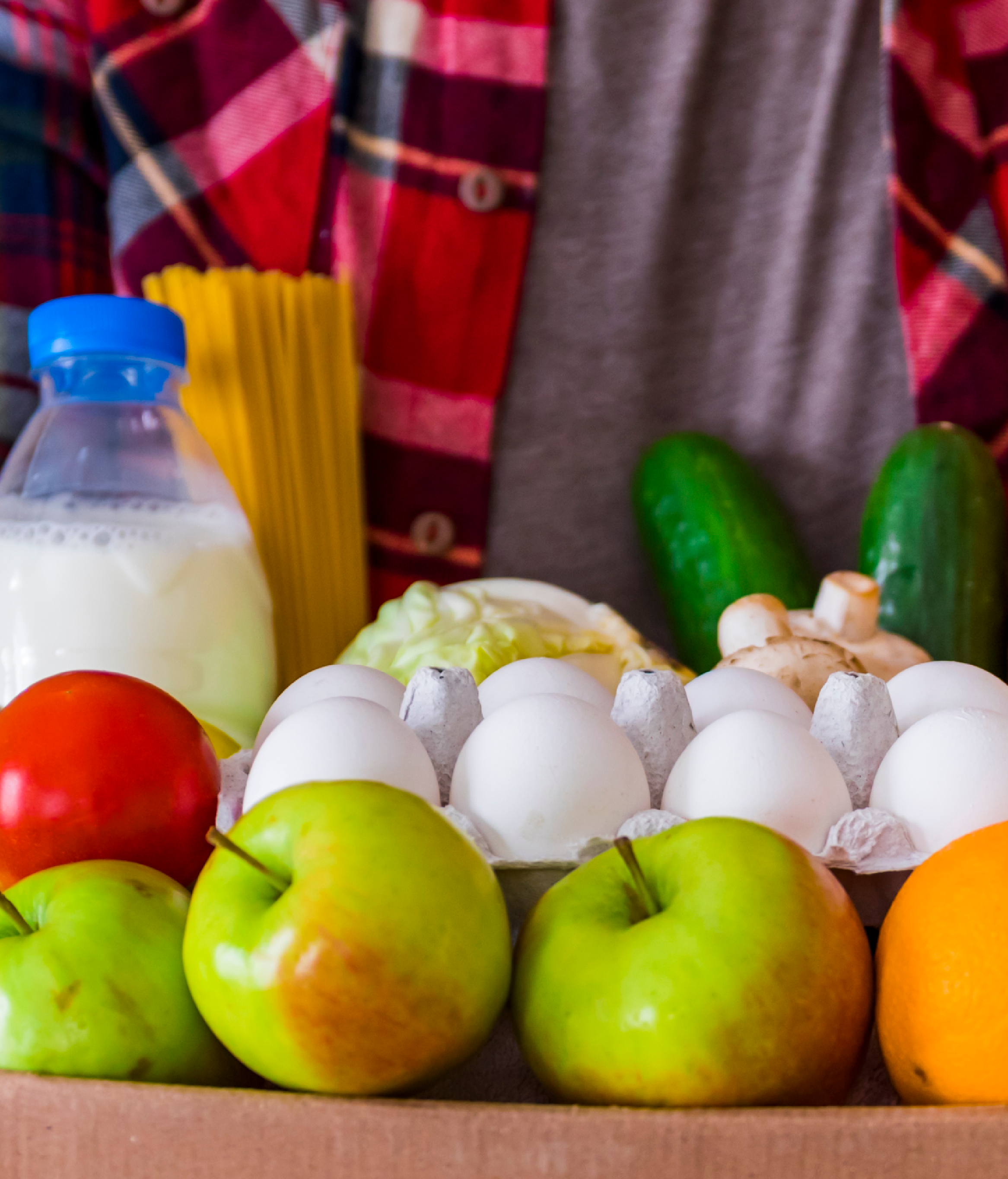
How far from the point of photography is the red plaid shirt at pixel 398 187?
1.04m

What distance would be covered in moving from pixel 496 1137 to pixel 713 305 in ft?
3.19

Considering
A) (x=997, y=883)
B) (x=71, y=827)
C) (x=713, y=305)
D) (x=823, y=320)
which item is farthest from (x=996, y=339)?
(x=71, y=827)

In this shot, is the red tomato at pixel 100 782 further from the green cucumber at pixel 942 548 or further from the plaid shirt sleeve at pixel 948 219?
the plaid shirt sleeve at pixel 948 219

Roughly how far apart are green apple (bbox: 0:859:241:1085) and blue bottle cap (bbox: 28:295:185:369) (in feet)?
1.58

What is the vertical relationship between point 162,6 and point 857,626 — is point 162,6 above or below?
above

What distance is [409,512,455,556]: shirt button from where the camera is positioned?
1.08 metres

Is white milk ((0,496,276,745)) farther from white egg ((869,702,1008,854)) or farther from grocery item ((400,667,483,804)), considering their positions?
white egg ((869,702,1008,854))

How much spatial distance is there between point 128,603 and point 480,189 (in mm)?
579

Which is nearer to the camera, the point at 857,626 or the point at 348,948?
the point at 348,948

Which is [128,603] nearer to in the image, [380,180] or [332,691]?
[332,691]

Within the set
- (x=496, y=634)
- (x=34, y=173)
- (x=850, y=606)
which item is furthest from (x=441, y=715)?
(x=34, y=173)

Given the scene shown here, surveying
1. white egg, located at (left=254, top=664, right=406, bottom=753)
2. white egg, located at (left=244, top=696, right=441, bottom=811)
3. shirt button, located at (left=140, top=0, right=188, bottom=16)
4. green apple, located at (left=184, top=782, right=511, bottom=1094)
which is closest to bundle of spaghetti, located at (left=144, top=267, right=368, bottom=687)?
shirt button, located at (left=140, top=0, right=188, bottom=16)

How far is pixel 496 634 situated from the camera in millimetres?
799

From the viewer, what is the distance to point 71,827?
487mm
